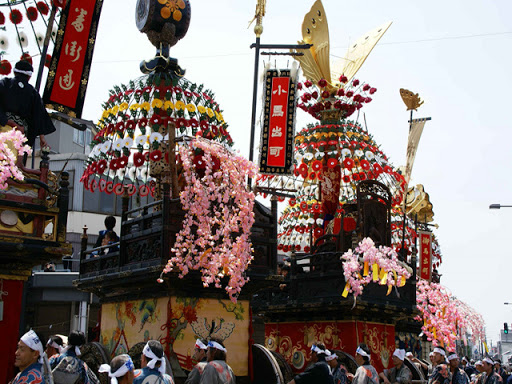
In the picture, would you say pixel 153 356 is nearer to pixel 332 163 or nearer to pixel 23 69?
pixel 23 69

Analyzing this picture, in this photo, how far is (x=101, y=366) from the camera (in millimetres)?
8273

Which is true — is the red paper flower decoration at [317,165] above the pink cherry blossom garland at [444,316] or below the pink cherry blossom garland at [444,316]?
above

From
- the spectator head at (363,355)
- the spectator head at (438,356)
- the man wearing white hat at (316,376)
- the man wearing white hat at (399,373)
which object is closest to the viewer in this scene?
the man wearing white hat at (316,376)

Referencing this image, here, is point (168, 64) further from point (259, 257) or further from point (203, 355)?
point (203, 355)

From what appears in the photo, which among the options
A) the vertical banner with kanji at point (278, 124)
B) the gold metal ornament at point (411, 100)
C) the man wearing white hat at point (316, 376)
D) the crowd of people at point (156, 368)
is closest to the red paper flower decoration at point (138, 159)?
the vertical banner with kanji at point (278, 124)

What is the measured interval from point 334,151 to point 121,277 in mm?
9703

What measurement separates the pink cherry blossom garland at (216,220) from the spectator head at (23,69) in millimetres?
3448

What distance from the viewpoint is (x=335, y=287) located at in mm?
18250

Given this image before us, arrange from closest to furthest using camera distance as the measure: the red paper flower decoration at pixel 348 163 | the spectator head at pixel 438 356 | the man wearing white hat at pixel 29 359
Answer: the man wearing white hat at pixel 29 359, the spectator head at pixel 438 356, the red paper flower decoration at pixel 348 163

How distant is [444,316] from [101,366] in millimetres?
15612

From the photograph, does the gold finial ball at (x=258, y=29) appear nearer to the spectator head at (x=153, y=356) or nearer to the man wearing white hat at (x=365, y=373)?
the man wearing white hat at (x=365, y=373)

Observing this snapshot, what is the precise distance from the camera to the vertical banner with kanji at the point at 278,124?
17.1 m

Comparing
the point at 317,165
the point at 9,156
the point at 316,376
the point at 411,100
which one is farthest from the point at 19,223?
the point at 411,100

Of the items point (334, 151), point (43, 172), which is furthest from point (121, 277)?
point (334, 151)
